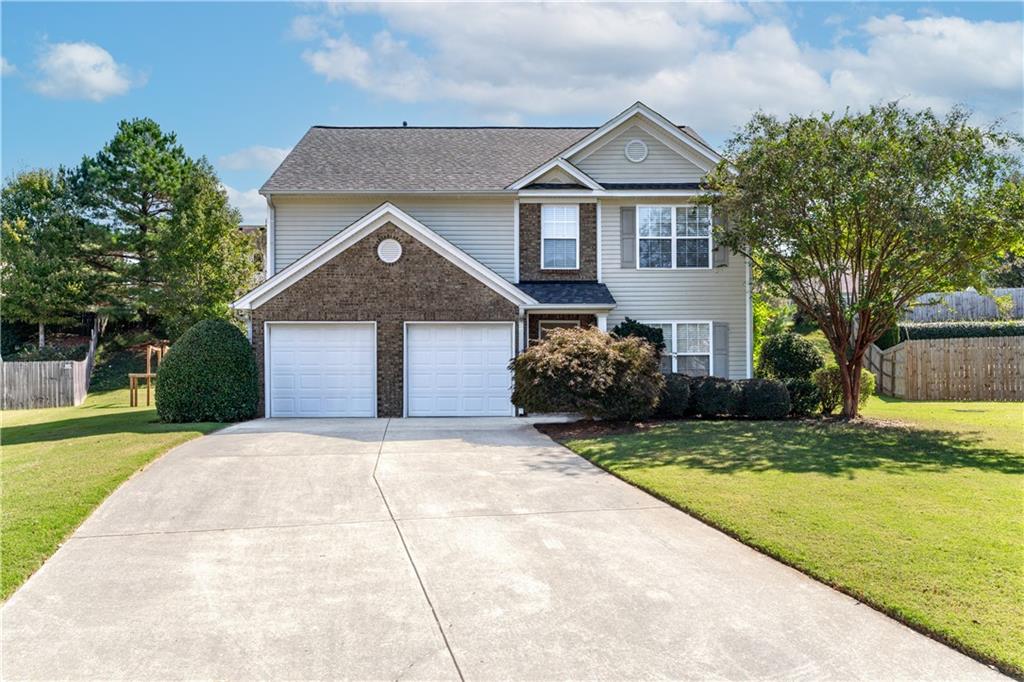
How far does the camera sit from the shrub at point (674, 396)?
51.7 feet

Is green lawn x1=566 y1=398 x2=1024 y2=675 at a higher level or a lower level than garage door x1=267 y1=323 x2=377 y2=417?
lower

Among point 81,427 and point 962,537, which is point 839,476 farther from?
point 81,427

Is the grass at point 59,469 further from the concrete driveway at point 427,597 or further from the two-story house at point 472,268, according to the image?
the two-story house at point 472,268

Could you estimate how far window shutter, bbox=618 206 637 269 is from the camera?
19.2m

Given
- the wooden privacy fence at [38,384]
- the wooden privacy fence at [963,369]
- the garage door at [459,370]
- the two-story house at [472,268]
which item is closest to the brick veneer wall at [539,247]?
the two-story house at [472,268]

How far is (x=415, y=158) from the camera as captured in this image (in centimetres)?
2094

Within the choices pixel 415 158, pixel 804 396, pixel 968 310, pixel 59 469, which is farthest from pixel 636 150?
pixel 968 310

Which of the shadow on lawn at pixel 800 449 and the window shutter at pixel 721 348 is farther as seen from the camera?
the window shutter at pixel 721 348

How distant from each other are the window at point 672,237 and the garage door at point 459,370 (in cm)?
452

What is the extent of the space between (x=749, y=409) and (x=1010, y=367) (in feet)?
36.2

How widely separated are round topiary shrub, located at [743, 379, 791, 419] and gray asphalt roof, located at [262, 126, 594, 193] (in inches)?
325

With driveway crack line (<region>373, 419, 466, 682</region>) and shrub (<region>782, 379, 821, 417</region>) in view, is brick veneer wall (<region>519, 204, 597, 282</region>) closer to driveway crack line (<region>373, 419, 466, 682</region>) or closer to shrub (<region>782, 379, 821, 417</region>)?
shrub (<region>782, 379, 821, 417</region>)

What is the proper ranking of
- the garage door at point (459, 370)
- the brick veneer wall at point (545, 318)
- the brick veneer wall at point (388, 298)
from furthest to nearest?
the brick veneer wall at point (545, 318), the garage door at point (459, 370), the brick veneer wall at point (388, 298)

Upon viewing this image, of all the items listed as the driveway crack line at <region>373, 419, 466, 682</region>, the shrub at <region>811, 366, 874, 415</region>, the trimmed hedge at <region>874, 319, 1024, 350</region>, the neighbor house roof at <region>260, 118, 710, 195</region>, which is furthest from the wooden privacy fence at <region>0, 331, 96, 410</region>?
the trimmed hedge at <region>874, 319, 1024, 350</region>
